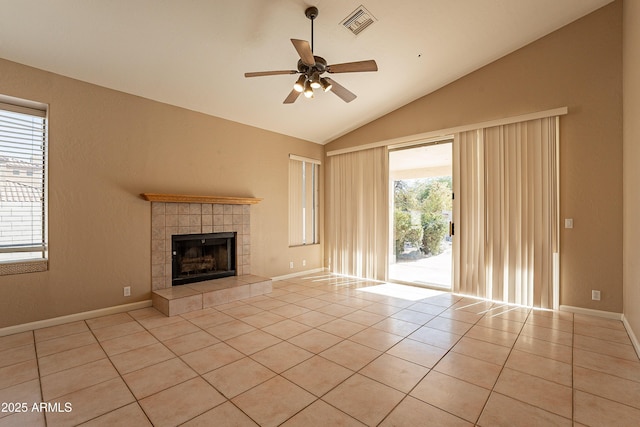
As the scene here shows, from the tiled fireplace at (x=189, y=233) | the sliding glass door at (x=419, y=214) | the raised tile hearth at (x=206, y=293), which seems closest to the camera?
the raised tile hearth at (x=206, y=293)

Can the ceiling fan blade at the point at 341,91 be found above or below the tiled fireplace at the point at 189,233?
above

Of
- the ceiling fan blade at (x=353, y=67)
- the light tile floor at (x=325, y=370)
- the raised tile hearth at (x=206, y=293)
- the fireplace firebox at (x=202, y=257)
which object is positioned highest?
the ceiling fan blade at (x=353, y=67)

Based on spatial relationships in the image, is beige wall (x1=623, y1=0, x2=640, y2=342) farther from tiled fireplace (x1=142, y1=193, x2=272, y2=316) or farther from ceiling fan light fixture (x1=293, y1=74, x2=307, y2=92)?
tiled fireplace (x1=142, y1=193, x2=272, y2=316)

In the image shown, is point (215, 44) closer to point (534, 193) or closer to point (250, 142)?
point (250, 142)

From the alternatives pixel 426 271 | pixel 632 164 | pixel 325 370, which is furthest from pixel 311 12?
pixel 426 271

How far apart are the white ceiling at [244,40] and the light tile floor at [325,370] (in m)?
2.98

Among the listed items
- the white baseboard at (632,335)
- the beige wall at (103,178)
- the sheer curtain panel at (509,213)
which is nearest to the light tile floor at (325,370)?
the white baseboard at (632,335)

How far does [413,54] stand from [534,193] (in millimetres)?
2461

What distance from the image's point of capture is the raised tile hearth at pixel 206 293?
3732 mm

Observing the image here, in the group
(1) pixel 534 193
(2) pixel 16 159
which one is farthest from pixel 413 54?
(2) pixel 16 159

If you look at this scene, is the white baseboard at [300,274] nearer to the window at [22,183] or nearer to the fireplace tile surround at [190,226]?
the fireplace tile surround at [190,226]

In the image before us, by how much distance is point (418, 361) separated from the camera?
254cm

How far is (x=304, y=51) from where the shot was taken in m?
2.51

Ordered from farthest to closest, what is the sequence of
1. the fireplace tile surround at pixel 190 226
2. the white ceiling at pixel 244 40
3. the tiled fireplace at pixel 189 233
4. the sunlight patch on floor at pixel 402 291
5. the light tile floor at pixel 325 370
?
the sunlight patch on floor at pixel 402 291, the fireplace tile surround at pixel 190 226, the tiled fireplace at pixel 189 233, the white ceiling at pixel 244 40, the light tile floor at pixel 325 370
